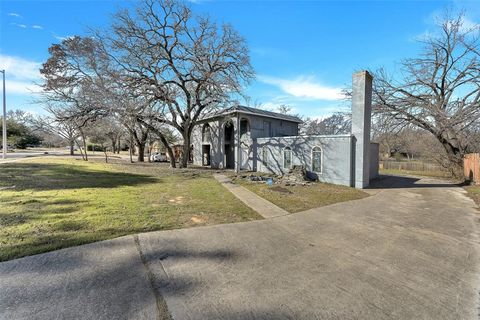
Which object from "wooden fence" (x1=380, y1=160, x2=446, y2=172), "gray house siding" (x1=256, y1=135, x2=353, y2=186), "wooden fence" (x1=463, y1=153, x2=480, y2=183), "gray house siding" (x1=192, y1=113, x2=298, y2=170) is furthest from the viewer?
"wooden fence" (x1=380, y1=160, x2=446, y2=172)

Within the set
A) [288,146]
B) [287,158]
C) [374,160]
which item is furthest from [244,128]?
[374,160]

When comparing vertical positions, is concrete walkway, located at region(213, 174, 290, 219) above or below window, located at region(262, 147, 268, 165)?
below

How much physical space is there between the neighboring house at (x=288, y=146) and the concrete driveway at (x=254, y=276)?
7501 millimetres

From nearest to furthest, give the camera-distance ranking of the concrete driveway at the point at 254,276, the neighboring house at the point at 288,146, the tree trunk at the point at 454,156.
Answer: the concrete driveway at the point at 254,276 < the neighboring house at the point at 288,146 < the tree trunk at the point at 454,156

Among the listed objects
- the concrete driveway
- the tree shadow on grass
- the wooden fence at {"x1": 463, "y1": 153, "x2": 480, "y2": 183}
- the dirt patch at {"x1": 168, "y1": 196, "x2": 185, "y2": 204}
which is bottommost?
the concrete driveway

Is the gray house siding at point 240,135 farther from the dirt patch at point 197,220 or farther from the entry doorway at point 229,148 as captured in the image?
the dirt patch at point 197,220

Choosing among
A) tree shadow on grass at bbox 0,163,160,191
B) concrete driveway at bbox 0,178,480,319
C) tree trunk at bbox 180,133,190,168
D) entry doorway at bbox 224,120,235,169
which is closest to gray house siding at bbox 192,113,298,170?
entry doorway at bbox 224,120,235,169

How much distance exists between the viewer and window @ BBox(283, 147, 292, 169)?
51.9ft

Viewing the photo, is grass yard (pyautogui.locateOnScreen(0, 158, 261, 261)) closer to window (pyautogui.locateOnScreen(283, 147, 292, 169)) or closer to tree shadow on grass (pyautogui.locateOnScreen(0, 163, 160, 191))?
tree shadow on grass (pyautogui.locateOnScreen(0, 163, 160, 191))

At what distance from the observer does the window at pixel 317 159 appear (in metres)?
13.8

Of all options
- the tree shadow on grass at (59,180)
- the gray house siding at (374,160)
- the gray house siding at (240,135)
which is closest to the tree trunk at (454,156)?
the gray house siding at (374,160)

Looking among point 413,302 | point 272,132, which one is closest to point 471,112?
point 272,132

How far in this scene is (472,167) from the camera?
44.8ft

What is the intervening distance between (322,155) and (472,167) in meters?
9.48
